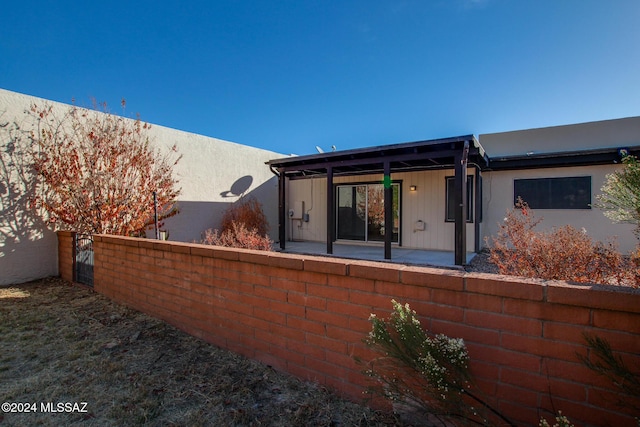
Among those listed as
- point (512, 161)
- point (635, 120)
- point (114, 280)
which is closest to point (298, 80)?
point (512, 161)

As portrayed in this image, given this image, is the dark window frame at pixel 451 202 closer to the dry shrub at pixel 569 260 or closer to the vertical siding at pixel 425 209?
the vertical siding at pixel 425 209

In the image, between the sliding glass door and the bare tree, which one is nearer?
the bare tree

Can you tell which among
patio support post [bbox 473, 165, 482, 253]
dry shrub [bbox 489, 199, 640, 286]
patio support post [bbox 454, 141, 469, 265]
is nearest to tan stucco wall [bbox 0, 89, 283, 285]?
patio support post [bbox 473, 165, 482, 253]

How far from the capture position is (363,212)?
436 inches

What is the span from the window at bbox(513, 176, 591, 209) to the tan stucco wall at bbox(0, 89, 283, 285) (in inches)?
359

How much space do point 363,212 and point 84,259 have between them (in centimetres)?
811

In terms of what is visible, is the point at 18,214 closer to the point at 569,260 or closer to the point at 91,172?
the point at 91,172

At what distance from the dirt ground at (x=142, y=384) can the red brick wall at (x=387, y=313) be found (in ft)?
0.59

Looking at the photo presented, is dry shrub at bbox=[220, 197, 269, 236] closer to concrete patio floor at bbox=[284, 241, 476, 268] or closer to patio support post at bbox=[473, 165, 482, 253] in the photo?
concrete patio floor at bbox=[284, 241, 476, 268]

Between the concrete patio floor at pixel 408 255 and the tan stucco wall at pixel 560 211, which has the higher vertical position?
the tan stucco wall at pixel 560 211

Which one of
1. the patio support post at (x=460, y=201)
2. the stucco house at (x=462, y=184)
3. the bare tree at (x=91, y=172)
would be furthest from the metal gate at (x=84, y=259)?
the patio support post at (x=460, y=201)

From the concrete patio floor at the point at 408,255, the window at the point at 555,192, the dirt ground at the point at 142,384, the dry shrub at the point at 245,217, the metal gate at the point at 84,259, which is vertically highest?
the window at the point at 555,192

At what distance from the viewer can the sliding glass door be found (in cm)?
1059

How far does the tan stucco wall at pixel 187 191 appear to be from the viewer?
6457 mm
